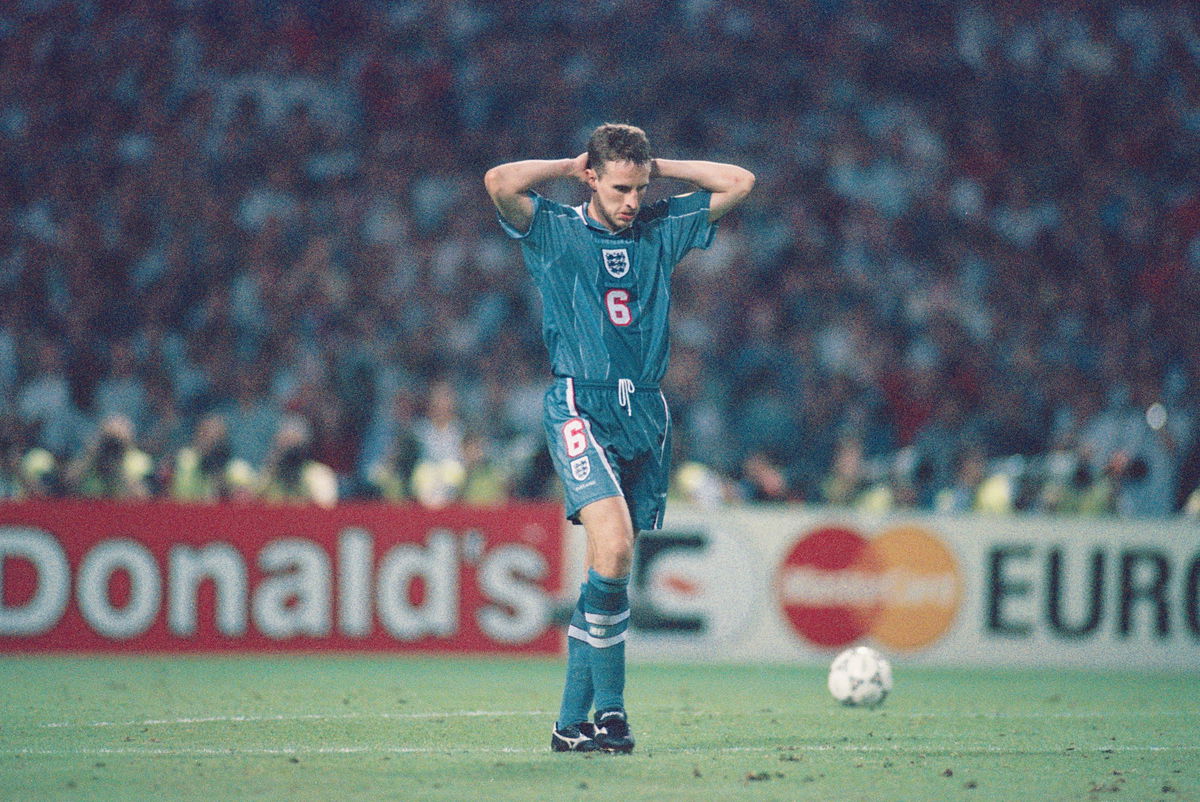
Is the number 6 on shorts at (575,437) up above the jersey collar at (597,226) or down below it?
below

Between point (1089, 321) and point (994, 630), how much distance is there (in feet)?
16.4

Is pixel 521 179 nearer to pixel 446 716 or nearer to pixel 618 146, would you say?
pixel 618 146

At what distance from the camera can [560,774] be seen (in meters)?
5.61

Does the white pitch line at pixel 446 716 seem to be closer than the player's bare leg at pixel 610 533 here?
No

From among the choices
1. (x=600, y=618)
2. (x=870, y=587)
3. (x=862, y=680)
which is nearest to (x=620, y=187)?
(x=600, y=618)

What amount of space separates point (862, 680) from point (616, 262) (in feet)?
10.4

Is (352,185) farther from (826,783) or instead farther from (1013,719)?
(826,783)

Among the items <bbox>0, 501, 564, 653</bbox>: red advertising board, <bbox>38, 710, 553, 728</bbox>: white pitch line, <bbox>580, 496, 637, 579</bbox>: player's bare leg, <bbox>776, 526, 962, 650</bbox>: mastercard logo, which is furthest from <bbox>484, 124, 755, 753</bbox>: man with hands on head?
<bbox>776, 526, 962, 650</bbox>: mastercard logo

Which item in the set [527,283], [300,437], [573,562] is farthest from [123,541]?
[527,283]

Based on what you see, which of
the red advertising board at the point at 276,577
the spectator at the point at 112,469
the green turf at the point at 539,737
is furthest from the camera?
the spectator at the point at 112,469

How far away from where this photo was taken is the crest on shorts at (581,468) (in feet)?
20.0

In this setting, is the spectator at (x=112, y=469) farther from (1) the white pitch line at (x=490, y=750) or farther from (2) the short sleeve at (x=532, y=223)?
(2) the short sleeve at (x=532, y=223)

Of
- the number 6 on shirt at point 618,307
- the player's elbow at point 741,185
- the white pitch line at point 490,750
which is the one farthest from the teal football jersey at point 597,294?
the white pitch line at point 490,750

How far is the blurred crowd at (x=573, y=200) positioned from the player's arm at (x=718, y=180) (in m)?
6.40
